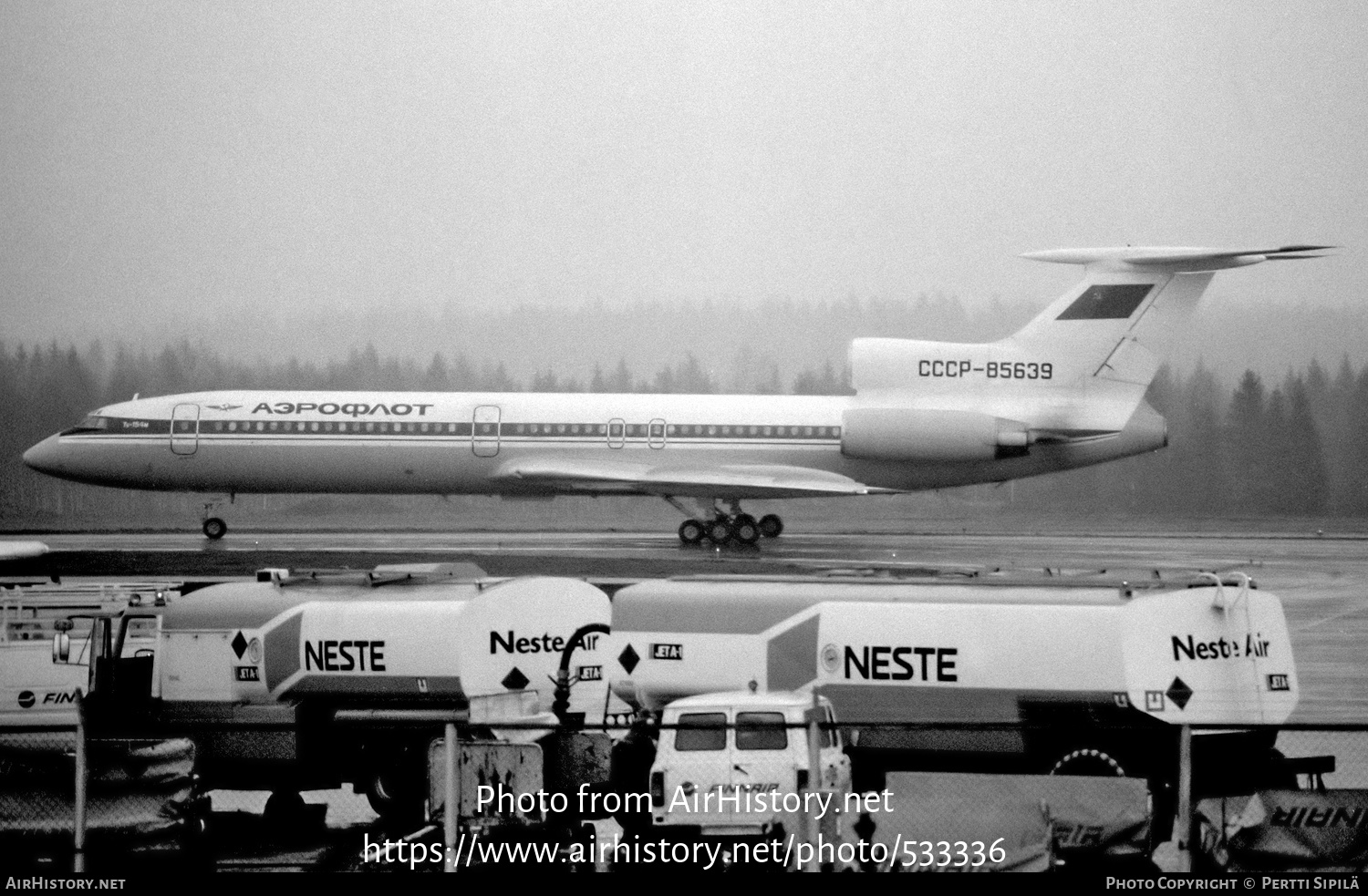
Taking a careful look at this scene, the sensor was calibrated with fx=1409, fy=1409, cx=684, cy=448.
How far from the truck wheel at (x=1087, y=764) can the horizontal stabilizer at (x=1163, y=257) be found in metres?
17.3

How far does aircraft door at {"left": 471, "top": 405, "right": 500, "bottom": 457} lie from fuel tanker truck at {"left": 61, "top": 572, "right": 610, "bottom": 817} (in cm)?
1477

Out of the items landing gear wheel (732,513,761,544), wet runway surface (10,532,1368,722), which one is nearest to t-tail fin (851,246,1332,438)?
wet runway surface (10,532,1368,722)

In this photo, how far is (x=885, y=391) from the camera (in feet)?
90.3

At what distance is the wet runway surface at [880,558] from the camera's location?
15.7 meters

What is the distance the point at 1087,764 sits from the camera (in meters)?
9.94

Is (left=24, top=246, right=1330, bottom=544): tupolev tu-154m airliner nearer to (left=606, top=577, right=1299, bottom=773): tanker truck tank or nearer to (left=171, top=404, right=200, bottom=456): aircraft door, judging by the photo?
(left=171, top=404, right=200, bottom=456): aircraft door

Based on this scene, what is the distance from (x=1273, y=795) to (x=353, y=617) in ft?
23.6

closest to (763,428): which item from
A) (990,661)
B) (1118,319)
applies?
(1118,319)

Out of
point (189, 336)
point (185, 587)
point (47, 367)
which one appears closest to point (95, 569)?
point (185, 587)

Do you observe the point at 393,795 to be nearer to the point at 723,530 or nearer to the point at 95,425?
the point at 723,530

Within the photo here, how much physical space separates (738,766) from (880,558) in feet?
51.3

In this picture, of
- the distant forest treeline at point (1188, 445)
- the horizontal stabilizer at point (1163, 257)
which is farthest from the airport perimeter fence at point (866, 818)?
the distant forest treeline at point (1188, 445)

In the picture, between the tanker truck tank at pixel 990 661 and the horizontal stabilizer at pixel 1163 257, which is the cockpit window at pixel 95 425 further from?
the tanker truck tank at pixel 990 661

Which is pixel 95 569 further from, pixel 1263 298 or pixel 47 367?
pixel 1263 298
